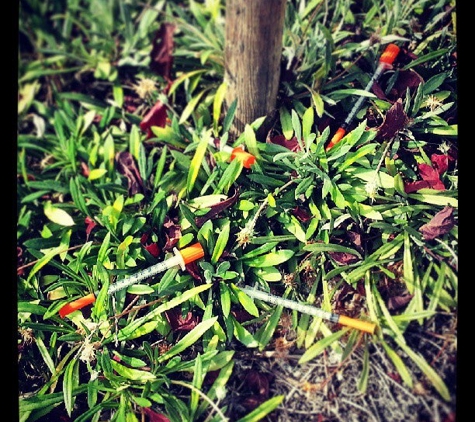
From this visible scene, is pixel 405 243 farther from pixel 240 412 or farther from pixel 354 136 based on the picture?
pixel 240 412

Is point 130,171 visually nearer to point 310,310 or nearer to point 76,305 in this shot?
point 76,305

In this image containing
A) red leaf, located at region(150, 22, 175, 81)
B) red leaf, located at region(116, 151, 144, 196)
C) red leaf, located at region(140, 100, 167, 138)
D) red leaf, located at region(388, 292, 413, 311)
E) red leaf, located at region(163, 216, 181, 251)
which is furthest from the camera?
red leaf, located at region(150, 22, 175, 81)

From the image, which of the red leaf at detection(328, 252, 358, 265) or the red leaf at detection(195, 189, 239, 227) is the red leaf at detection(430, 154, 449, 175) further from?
the red leaf at detection(195, 189, 239, 227)

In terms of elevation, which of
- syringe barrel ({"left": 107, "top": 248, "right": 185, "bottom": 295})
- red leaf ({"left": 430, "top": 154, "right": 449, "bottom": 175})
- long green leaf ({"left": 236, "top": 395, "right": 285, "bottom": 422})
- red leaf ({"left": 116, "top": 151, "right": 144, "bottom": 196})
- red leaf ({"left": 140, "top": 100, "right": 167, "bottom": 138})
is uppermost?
red leaf ({"left": 430, "top": 154, "right": 449, "bottom": 175})

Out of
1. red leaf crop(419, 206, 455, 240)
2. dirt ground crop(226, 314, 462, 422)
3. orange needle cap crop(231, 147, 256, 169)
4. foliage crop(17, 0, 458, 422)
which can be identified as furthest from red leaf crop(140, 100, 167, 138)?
red leaf crop(419, 206, 455, 240)

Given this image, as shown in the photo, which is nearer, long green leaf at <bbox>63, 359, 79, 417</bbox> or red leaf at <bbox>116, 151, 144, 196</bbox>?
long green leaf at <bbox>63, 359, 79, 417</bbox>

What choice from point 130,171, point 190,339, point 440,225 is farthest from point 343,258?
point 130,171

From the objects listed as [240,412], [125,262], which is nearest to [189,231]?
[125,262]
